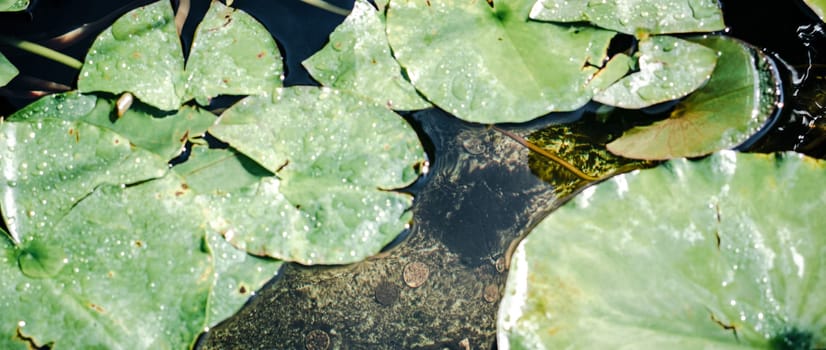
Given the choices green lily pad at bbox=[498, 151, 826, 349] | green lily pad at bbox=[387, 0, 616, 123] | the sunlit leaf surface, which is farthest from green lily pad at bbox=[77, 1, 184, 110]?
green lily pad at bbox=[498, 151, 826, 349]

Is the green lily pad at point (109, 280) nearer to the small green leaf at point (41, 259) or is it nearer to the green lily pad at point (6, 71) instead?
the small green leaf at point (41, 259)

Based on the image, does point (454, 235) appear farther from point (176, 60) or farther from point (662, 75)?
point (176, 60)

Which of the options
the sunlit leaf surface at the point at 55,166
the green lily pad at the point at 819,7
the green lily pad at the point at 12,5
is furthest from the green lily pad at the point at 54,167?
the green lily pad at the point at 819,7

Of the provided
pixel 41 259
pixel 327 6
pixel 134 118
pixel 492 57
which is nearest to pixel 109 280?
pixel 41 259

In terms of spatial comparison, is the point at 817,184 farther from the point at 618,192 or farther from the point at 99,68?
the point at 99,68

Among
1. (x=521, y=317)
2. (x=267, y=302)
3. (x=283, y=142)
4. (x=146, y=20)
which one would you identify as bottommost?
(x=267, y=302)

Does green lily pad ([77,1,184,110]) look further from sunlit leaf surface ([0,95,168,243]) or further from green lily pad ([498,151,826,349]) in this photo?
green lily pad ([498,151,826,349])

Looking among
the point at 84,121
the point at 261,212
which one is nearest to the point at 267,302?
the point at 261,212
